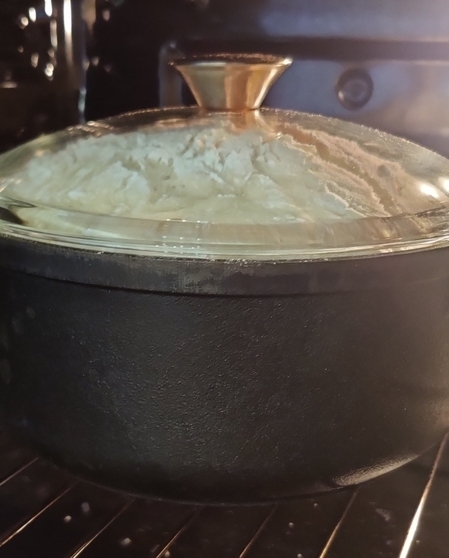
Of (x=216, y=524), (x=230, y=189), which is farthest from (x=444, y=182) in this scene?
(x=216, y=524)

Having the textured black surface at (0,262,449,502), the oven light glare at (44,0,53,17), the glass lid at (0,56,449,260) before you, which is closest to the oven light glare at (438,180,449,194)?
the glass lid at (0,56,449,260)

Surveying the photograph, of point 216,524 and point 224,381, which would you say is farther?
point 216,524

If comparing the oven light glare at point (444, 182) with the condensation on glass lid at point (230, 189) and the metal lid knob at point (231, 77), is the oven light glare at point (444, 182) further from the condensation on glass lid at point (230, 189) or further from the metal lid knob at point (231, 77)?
the metal lid knob at point (231, 77)

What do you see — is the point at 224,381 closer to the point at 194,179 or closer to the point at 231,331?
the point at 231,331

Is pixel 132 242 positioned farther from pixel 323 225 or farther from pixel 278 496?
pixel 278 496

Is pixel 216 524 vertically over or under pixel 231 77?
under

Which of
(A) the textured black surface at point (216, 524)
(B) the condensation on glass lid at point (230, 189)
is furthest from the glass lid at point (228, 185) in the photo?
(A) the textured black surface at point (216, 524)

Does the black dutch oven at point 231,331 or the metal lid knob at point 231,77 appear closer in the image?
the black dutch oven at point 231,331
